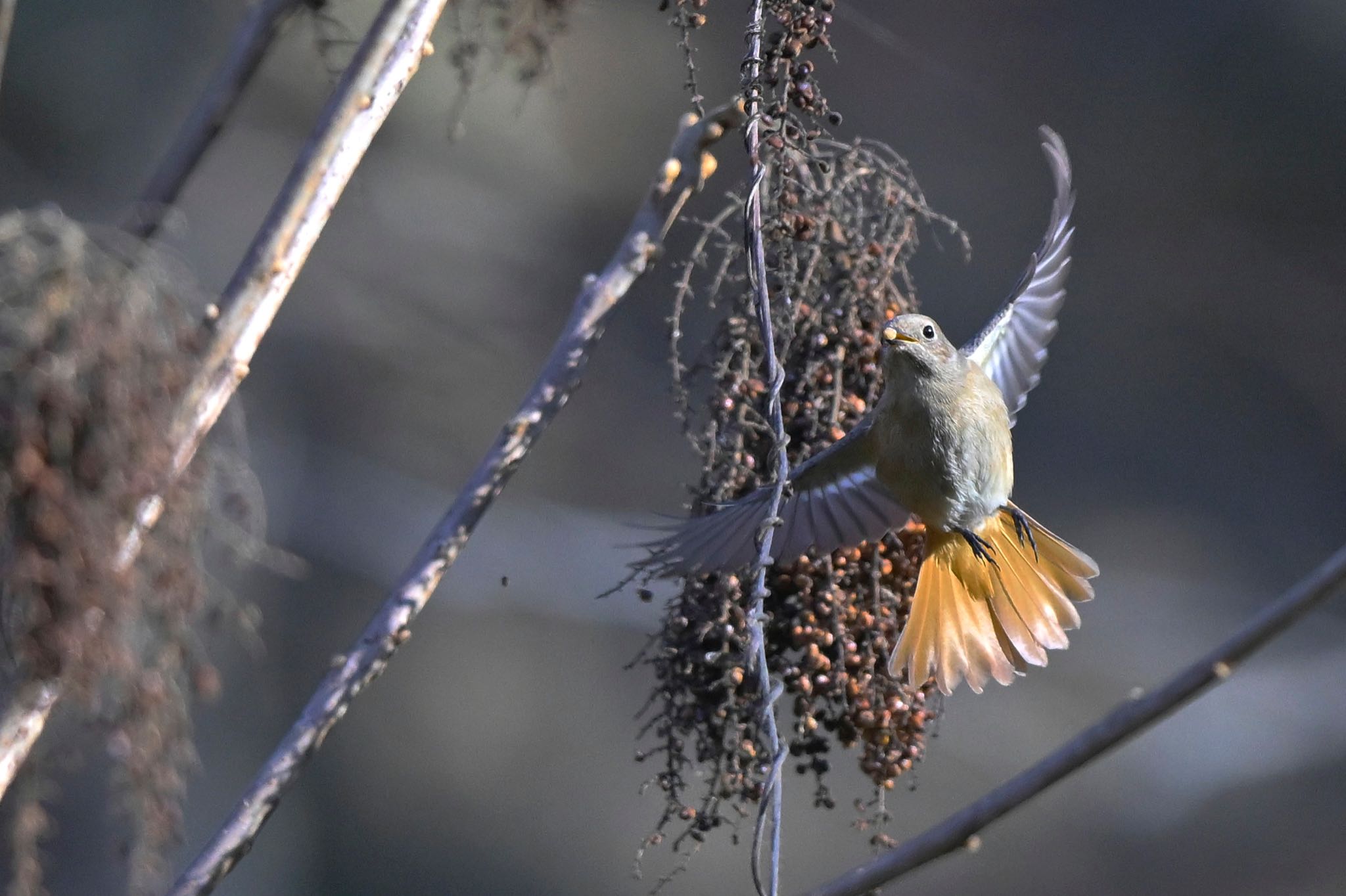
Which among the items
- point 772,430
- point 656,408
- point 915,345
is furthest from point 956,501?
point 656,408

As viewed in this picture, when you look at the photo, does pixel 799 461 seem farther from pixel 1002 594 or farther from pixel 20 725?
pixel 20 725

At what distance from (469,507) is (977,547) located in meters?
1.14

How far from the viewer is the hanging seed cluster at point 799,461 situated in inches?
68.9

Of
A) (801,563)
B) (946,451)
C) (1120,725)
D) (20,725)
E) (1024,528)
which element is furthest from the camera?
(1024,528)

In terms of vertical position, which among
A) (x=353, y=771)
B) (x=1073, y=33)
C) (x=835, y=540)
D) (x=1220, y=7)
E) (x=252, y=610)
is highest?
(x=1220, y=7)

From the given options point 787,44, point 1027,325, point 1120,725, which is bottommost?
point 1120,725

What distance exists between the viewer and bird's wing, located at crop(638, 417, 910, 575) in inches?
72.2

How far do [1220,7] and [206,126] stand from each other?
5.53m

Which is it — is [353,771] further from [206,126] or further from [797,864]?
[206,126]

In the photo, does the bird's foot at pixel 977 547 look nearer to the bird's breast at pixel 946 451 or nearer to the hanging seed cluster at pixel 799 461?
the bird's breast at pixel 946 451

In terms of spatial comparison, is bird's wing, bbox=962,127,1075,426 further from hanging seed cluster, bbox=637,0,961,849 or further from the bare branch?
the bare branch

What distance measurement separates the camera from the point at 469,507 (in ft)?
5.39

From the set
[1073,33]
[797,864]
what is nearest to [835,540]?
[797,864]

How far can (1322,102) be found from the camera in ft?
19.1
